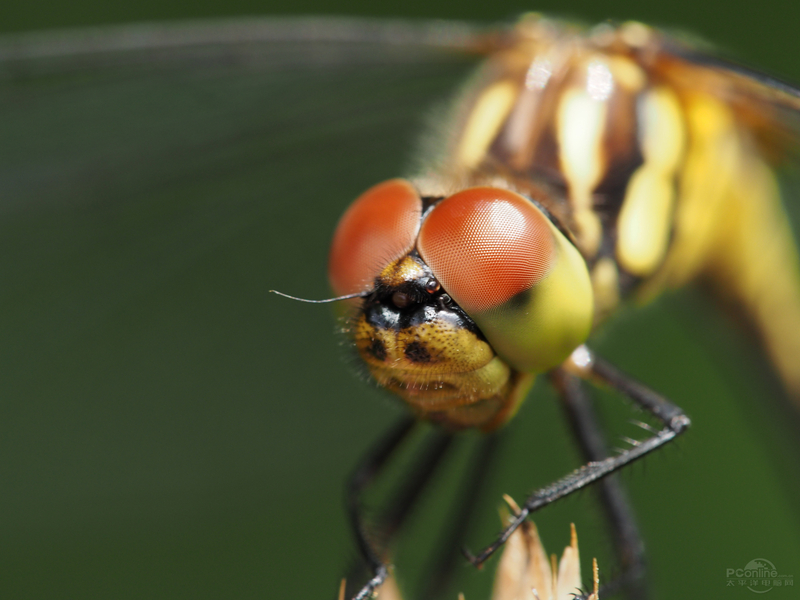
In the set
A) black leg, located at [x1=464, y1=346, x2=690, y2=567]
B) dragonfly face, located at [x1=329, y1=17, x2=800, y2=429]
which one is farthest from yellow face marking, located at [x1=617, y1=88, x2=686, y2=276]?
black leg, located at [x1=464, y1=346, x2=690, y2=567]

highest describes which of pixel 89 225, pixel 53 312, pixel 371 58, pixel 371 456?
pixel 371 58

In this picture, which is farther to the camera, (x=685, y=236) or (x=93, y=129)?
(x=93, y=129)

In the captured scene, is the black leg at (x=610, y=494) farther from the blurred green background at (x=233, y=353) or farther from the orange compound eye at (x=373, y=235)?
the orange compound eye at (x=373, y=235)

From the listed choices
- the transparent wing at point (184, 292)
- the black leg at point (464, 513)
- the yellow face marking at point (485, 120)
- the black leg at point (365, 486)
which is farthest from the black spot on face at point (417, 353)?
the transparent wing at point (184, 292)

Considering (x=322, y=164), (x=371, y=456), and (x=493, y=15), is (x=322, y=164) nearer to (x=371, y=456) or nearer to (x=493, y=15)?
(x=371, y=456)

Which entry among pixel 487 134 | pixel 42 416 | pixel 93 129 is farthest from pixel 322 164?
pixel 42 416

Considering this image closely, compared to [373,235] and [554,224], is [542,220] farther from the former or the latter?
[373,235]

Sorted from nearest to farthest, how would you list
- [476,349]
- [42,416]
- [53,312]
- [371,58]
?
[476,349] → [371,58] → [53,312] → [42,416]

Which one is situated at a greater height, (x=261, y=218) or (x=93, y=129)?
(x=93, y=129)
